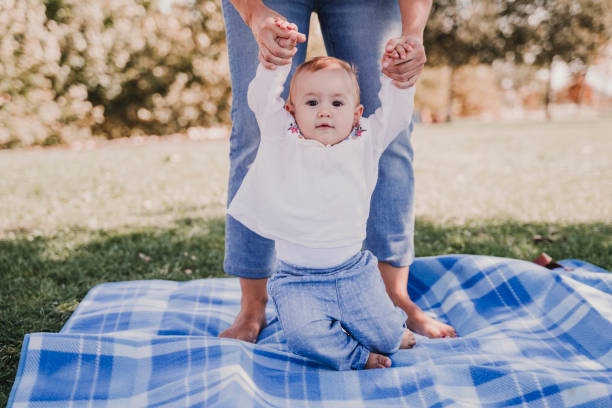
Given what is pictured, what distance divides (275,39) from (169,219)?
2.48m

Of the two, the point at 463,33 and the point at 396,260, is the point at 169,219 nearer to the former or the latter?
the point at 396,260

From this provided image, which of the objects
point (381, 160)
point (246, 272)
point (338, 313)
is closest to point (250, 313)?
point (246, 272)

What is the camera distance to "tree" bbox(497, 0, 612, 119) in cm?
1978

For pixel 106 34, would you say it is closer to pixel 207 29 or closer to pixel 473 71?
pixel 207 29

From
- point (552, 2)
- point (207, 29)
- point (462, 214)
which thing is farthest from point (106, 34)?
point (552, 2)

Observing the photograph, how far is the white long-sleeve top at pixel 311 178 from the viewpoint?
156cm

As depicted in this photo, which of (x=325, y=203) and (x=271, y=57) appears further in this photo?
(x=325, y=203)

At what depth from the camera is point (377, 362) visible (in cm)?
156

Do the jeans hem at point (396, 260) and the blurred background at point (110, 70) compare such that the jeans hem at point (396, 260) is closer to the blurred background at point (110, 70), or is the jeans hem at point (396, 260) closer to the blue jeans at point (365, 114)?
the blue jeans at point (365, 114)

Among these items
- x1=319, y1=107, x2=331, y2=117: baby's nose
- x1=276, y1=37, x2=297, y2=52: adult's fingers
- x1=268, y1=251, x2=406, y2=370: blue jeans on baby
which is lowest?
x1=268, y1=251, x2=406, y2=370: blue jeans on baby

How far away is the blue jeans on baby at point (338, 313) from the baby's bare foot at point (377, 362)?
0.02 meters

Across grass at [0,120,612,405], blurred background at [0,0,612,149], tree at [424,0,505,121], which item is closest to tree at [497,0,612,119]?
tree at [424,0,505,121]

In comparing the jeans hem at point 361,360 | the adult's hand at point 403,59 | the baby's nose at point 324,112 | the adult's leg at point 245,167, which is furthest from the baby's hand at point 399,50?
the jeans hem at point 361,360

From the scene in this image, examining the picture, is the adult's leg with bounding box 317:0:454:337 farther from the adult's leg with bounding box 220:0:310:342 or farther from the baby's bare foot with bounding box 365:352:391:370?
the baby's bare foot with bounding box 365:352:391:370
